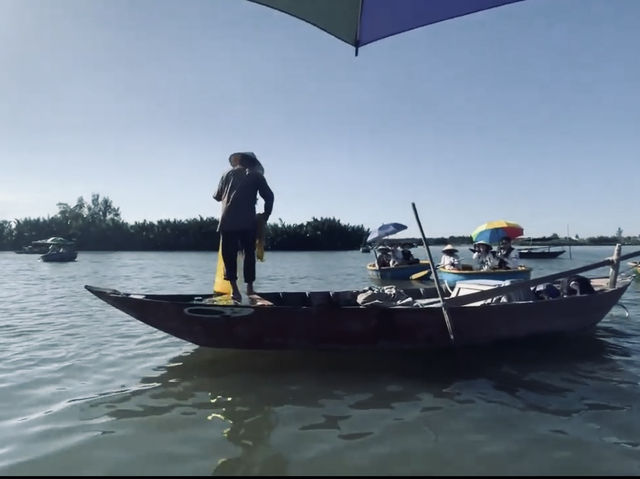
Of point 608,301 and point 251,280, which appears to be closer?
point 251,280

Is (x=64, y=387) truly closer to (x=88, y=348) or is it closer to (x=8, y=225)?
(x=88, y=348)

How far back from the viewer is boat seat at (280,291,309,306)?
26.4 feet

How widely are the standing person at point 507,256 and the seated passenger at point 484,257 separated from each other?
0.64 feet

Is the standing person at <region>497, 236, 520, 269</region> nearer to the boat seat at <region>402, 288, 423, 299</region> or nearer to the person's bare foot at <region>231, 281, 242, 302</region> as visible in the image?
the boat seat at <region>402, 288, 423, 299</region>

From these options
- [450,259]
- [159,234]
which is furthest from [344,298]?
[159,234]

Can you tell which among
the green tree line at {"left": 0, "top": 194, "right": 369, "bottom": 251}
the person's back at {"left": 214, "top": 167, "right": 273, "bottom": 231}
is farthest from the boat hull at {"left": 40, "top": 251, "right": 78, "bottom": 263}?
the person's back at {"left": 214, "top": 167, "right": 273, "bottom": 231}

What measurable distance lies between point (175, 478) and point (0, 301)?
13.9 meters

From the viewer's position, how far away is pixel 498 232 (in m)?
17.6

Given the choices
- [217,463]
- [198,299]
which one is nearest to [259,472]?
[217,463]

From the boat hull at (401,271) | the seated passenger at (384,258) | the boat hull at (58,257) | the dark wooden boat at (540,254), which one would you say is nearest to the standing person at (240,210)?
the boat hull at (401,271)

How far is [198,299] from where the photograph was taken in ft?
24.1

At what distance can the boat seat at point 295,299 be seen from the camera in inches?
317

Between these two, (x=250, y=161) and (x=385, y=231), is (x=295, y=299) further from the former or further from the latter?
(x=385, y=231)

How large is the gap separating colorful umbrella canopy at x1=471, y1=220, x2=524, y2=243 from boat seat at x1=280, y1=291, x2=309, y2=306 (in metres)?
11.2
